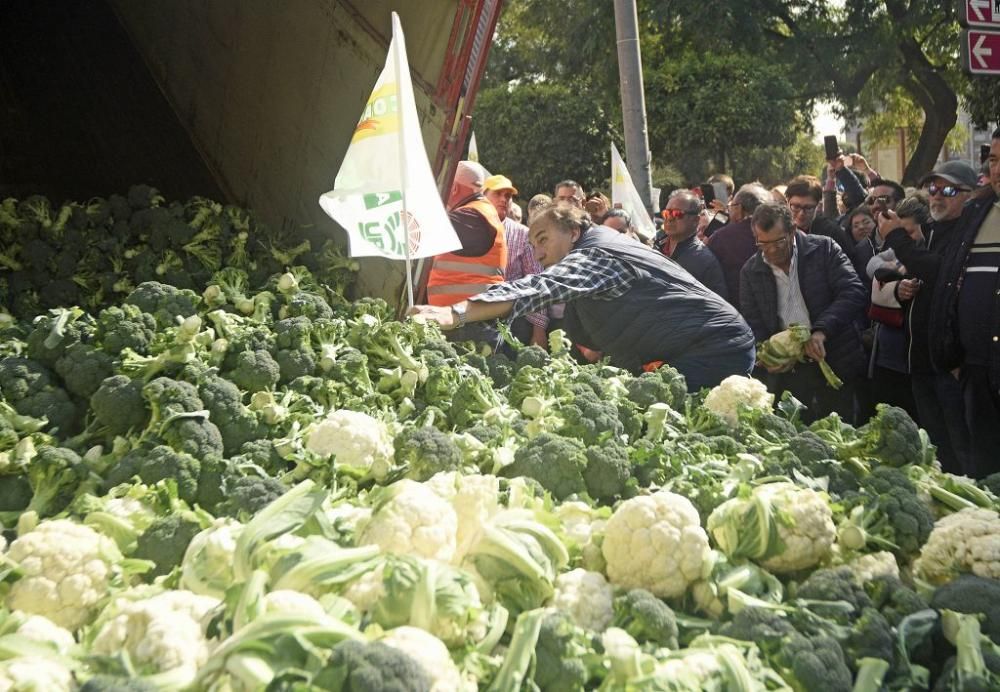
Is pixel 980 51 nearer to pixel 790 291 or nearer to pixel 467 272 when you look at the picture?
pixel 790 291

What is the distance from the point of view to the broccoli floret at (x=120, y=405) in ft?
9.34

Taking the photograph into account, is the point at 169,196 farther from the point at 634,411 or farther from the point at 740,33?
the point at 740,33

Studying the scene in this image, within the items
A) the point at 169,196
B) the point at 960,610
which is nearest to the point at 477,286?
the point at 169,196

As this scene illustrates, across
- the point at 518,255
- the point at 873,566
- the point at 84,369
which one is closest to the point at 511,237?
the point at 518,255

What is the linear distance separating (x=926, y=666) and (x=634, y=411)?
→ 1330mm

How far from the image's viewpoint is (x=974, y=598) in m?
2.04

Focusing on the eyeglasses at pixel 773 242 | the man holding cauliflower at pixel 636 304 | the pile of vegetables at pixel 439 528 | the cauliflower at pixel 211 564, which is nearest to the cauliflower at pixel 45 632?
the pile of vegetables at pixel 439 528

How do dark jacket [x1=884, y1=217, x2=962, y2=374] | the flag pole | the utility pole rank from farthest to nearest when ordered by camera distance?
the utility pole, dark jacket [x1=884, y1=217, x2=962, y2=374], the flag pole

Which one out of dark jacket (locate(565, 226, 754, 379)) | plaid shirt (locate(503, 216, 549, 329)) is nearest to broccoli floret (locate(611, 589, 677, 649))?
dark jacket (locate(565, 226, 754, 379))

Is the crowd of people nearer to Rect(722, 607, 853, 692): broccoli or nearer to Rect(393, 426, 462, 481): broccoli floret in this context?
Rect(393, 426, 462, 481): broccoli floret

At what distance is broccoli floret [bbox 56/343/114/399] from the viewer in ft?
9.99

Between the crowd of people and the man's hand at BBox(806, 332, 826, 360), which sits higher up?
the crowd of people

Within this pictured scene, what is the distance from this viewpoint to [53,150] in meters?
Answer: 5.73

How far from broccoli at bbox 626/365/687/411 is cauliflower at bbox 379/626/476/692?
1.71 metres
